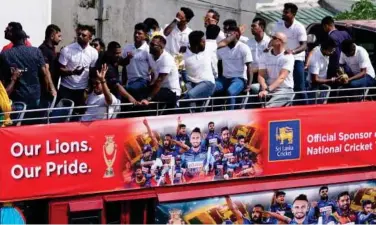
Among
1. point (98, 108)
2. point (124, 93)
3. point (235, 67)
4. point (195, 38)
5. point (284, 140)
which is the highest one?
point (195, 38)

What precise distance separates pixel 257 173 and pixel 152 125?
150 centimetres

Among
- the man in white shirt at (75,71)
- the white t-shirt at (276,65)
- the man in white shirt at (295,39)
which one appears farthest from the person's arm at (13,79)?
the man in white shirt at (295,39)

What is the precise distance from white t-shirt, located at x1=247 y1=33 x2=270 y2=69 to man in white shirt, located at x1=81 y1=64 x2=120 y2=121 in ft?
8.56

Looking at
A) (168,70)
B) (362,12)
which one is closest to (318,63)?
(168,70)

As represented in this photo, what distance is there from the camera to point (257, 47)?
1407 centimetres

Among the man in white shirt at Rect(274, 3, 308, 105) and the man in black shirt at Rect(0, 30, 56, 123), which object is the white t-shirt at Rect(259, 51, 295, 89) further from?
the man in black shirt at Rect(0, 30, 56, 123)

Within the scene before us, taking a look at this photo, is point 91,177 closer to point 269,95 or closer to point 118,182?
point 118,182

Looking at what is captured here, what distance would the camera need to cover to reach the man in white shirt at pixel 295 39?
1377cm

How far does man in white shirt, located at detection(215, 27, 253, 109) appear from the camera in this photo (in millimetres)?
13281

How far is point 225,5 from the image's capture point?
899 inches

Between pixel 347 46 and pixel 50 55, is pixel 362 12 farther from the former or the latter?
pixel 50 55

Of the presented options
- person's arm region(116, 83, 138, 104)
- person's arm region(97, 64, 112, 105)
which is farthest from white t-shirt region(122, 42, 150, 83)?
person's arm region(97, 64, 112, 105)

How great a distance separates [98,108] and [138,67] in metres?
1.12

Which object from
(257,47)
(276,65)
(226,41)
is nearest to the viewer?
(276,65)
